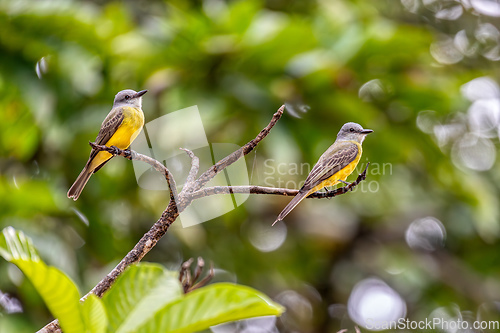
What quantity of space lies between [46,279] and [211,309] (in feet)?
0.81

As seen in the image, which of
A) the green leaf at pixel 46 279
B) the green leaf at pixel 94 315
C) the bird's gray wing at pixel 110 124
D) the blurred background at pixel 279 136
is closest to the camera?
the green leaf at pixel 46 279

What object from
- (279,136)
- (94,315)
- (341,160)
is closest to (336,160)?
(341,160)

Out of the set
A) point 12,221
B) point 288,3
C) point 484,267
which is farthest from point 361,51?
point 484,267

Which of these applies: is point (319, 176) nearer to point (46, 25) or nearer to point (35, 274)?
point (35, 274)

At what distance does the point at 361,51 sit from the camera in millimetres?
2621

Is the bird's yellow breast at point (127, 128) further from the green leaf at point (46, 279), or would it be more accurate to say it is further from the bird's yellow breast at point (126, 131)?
the green leaf at point (46, 279)

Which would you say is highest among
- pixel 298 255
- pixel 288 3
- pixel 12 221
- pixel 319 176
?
pixel 319 176

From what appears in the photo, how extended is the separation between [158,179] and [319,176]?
324mm

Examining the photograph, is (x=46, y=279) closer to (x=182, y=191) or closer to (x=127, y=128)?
(x=182, y=191)

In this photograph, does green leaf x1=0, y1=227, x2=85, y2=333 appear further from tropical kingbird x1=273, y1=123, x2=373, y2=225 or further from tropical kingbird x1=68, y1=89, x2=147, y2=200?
tropical kingbird x1=273, y1=123, x2=373, y2=225

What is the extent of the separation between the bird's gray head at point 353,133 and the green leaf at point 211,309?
1.27ft

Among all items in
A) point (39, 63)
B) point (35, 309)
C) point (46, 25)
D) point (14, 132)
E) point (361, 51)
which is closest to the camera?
point (39, 63)

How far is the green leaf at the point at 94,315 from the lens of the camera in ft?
2.92

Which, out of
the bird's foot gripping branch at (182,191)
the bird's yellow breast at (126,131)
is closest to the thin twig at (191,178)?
the bird's foot gripping branch at (182,191)
